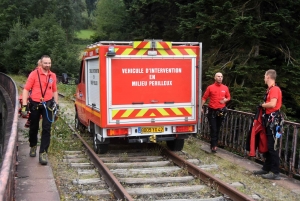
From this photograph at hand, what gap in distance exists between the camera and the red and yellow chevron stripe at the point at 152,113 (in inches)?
347

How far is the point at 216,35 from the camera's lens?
51.8 ft

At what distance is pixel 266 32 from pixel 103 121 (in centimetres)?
987

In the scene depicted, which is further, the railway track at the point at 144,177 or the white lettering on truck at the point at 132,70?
the white lettering on truck at the point at 132,70

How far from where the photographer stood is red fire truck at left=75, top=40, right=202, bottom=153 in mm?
8711

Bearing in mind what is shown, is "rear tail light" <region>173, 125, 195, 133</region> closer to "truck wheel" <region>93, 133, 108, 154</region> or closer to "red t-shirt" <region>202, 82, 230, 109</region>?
"red t-shirt" <region>202, 82, 230, 109</region>

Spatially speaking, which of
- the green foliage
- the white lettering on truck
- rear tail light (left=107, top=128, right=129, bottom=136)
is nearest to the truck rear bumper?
rear tail light (left=107, top=128, right=129, bottom=136)

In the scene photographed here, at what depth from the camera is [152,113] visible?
8984 millimetres

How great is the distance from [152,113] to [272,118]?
8.89 ft

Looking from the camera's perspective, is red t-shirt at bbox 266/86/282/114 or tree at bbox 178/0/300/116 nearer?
red t-shirt at bbox 266/86/282/114

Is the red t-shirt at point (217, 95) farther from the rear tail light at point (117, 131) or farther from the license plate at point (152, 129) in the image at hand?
the rear tail light at point (117, 131)

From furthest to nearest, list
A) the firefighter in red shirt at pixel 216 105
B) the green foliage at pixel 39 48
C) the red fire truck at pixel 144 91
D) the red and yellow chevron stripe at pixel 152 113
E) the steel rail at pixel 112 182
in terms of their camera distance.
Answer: the green foliage at pixel 39 48
the firefighter in red shirt at pixel 216 105
the red and yellow chevron stripe at pixel 152 113
the red fire truck at pixel 144 91
the steel rail at pixel 112 182

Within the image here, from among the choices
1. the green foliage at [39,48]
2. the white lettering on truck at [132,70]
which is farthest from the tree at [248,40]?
the green foliage at [39,48]

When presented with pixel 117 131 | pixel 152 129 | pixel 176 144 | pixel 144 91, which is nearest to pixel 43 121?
pixel 117 131

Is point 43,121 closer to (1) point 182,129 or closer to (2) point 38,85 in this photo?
(2) point 38,85
